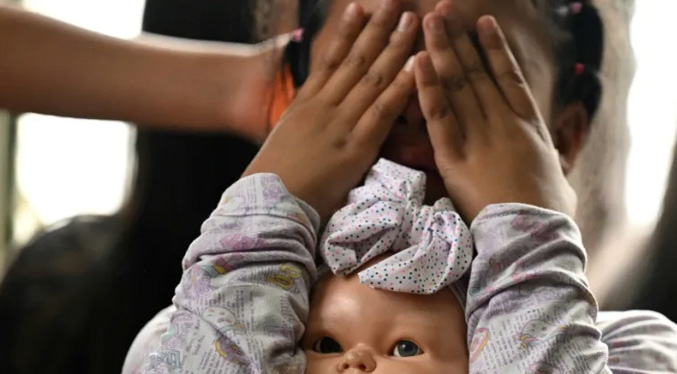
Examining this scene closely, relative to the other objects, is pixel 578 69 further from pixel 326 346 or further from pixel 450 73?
pixel 326 346

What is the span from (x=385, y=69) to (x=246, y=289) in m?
0.23

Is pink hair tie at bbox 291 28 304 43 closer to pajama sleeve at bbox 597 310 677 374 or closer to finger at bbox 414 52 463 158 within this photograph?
finger at bbox 414 52 463 158

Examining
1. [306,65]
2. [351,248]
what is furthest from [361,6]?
[351,248]

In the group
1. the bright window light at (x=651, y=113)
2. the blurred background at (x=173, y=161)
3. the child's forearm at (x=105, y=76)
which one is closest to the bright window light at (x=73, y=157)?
the blurred background at (x=173, y=161)

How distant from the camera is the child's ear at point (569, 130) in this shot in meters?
0.81

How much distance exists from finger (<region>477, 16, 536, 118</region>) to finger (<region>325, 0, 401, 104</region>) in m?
0.08

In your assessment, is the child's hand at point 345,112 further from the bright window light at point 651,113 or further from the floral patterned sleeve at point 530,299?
the bright window light at point 651,113

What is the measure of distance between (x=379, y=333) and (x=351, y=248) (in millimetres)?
70

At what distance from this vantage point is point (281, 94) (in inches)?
32.6

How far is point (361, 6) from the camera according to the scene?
2.38ft

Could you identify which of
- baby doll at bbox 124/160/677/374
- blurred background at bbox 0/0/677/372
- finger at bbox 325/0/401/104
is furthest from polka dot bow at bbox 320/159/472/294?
blurred background at bbox 0/0/677/372

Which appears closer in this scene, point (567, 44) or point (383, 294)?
Answer: point (383, 294)

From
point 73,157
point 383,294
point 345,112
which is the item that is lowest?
point 73,157

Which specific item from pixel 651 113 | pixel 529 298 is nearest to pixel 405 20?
pixel 529 298
